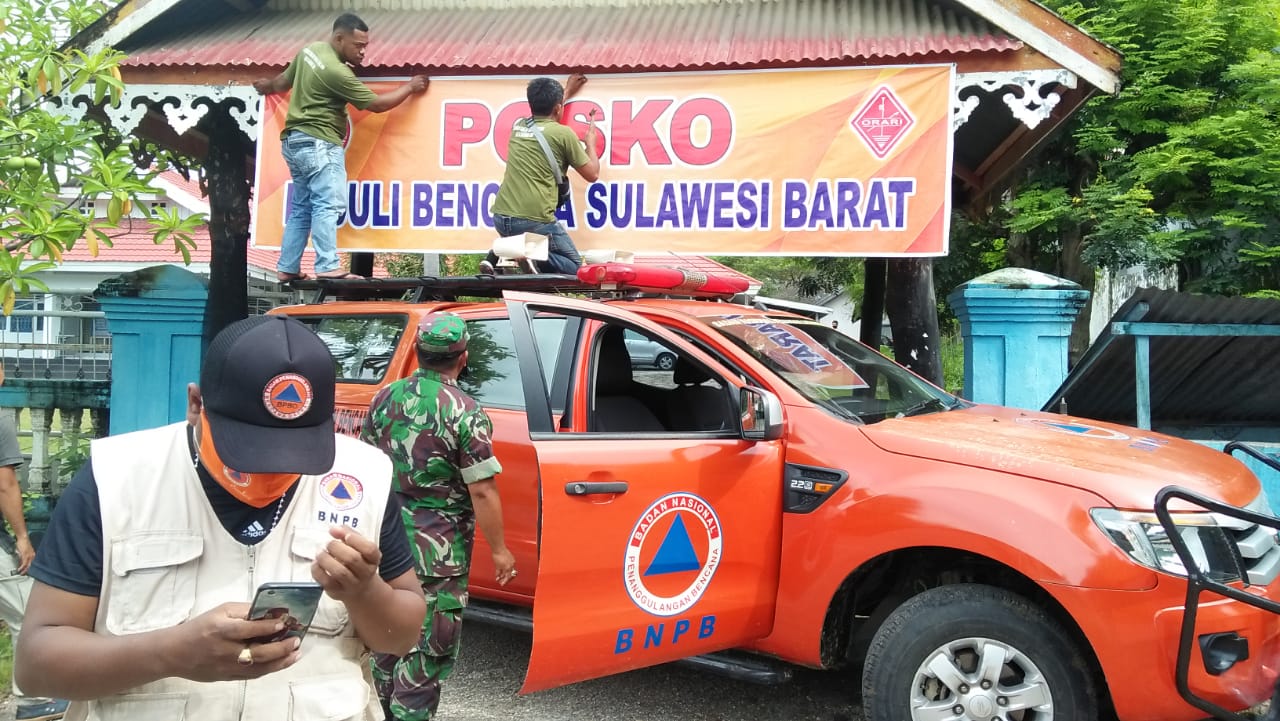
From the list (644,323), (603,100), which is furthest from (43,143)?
(603,100)

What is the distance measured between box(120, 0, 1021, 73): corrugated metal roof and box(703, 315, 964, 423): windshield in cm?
237

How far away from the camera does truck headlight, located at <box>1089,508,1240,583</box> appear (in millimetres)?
2821

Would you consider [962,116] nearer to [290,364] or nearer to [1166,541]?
[1166,541]

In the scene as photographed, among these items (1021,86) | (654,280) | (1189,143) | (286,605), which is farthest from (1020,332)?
(1189,143)

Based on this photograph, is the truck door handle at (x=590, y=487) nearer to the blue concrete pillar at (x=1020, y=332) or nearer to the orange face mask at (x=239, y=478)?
the orange face mask at (x=239, y=478)

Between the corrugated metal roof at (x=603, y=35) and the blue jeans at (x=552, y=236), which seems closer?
the blue jeans at (x=552, y=236)

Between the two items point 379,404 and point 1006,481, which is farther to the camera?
point 379,404

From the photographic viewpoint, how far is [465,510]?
3.52 m

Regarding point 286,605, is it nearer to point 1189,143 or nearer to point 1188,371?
point 1188,371

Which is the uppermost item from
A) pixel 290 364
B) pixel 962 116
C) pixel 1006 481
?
pixel 962 116

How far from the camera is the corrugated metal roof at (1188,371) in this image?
5.18 meters

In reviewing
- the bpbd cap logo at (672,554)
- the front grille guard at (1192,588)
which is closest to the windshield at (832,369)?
the bpbd cap logo at (672,554)

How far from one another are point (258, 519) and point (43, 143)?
346 cm

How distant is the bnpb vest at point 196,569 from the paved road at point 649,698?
8.39 ft
